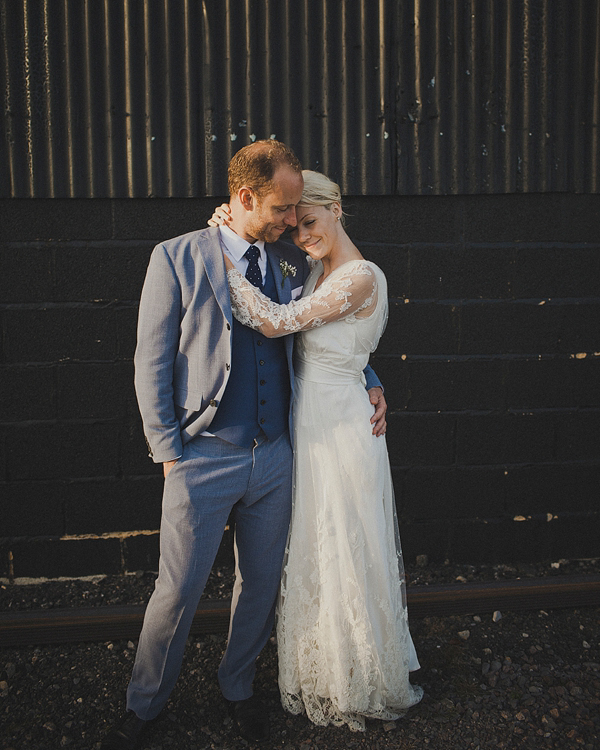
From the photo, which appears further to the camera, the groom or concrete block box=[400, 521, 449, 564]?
concrete block box=[400, 521, 449, 564]

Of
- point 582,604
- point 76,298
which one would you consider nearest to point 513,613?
point 582,604

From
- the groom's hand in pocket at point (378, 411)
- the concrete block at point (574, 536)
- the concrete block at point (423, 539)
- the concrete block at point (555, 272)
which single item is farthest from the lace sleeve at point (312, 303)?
the concrete block at point (574, 536)

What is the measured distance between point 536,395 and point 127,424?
7.35 feet

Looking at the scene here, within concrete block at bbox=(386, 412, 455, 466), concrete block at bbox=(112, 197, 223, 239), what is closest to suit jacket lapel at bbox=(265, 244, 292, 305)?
concrete block at bbox=(112, 197, 223, 239)

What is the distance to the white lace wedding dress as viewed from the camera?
2.31 meters

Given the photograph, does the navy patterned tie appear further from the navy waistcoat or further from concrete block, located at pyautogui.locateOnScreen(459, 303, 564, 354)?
concrete block, located at pyautogui.locateOnScreen(459, 303, 564, 354)

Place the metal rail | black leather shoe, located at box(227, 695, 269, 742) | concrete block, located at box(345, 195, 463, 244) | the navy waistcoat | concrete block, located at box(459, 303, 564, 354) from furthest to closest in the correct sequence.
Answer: concrete block, located at box(459, 303, 564, 354), concrete block, located at box(345, 195, 463, 244), the metal rail, black leather shoe, located at box(227, 695, 269, 742), the navy waistcoat

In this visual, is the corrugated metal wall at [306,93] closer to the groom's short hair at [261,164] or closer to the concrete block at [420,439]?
the groom's short hair at [261,164]

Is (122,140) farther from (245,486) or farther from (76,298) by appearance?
(245,486)

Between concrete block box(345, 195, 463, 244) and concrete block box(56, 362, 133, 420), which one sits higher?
concrete block box(345, 195, 463, 244)

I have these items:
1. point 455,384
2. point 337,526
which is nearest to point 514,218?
point 455,384

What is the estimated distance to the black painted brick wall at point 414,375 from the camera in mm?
3207

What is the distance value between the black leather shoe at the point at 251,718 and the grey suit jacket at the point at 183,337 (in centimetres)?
102

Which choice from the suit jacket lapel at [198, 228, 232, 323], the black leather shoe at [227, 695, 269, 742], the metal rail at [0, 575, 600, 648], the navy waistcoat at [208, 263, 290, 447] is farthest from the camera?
the metal rail at [0, 575, 600, 648]
